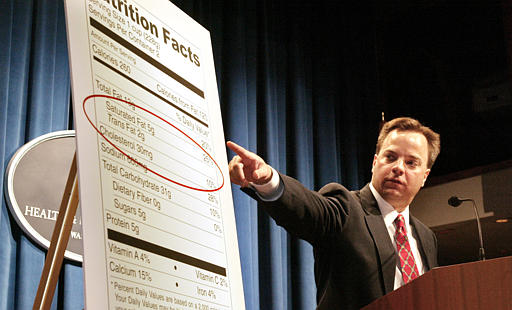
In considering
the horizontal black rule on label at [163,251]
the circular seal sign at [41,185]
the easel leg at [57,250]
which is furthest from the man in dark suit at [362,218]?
the circular seal sign at [41,185]

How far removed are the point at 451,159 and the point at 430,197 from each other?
36 cm

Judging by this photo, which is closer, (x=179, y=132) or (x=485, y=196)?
(x=179, y=132)

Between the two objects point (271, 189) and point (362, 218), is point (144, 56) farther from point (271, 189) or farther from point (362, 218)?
point (362, 218)

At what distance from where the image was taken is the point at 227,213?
1.56 m

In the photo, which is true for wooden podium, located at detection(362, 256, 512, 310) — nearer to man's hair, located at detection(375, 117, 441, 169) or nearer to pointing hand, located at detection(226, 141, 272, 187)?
pointing hand, located at detection(226, 141, 272, 187)

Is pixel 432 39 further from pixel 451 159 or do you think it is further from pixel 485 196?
pixel 485 196

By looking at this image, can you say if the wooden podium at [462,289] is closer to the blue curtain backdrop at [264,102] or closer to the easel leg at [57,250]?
the easel leg at [57,250]

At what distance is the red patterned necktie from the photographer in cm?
229

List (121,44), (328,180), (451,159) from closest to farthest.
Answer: (121,44) → (328,180) → (451,159)

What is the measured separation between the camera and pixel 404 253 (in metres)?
2.36

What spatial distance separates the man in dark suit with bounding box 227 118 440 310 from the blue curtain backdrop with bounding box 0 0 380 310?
Result: 1.10 m

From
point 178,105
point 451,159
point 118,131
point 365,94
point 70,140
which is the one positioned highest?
point 365,94

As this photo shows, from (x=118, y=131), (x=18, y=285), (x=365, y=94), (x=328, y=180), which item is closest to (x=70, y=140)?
(x=18, y=285)

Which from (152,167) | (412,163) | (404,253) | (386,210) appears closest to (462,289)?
(152,167)
